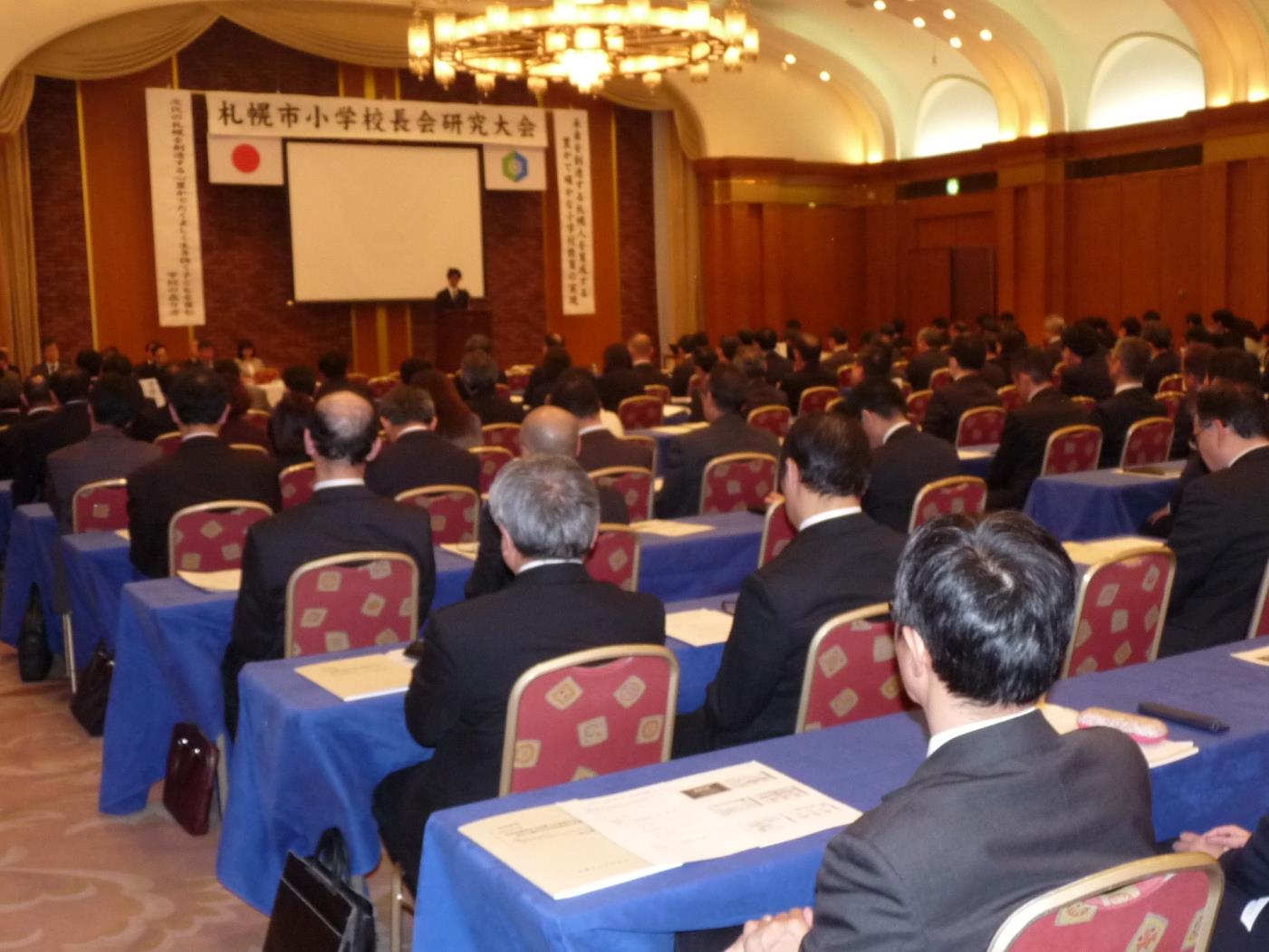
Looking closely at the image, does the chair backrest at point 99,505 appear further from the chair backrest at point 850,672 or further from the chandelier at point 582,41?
the chandelier at point 582,41

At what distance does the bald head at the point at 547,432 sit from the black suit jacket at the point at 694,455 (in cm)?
137

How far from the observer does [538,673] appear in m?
2.55

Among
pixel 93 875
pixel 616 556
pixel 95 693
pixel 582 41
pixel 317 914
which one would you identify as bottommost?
pixel 93 875

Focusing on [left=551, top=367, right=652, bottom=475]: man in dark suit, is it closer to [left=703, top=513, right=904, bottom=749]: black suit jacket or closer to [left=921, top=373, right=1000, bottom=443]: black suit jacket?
[left=921, top=373, right=1000, bottom=443]: black suit jacket

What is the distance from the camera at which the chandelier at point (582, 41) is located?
32.1 feet

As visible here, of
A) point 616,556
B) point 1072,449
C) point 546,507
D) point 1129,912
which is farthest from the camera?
point 1072,449

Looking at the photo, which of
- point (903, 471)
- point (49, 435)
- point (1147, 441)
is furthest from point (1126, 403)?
point (49, 435)

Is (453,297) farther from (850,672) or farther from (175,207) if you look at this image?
(850,672)

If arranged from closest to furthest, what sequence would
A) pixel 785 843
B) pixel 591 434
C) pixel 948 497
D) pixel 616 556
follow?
pixel 785 843 → pixel 616 556 → pixel 948 497 → pixel 591 434

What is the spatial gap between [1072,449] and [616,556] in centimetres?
342

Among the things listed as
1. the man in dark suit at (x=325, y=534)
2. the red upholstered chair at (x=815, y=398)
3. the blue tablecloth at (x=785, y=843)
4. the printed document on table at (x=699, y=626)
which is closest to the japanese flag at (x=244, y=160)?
the red upholstered chair at (x=815, y=398)

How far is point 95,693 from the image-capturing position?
4.98 m

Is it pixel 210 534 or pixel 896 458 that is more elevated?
pixel 896 458

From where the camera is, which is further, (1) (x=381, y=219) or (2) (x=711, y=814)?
(1) (x=381, y=219)
